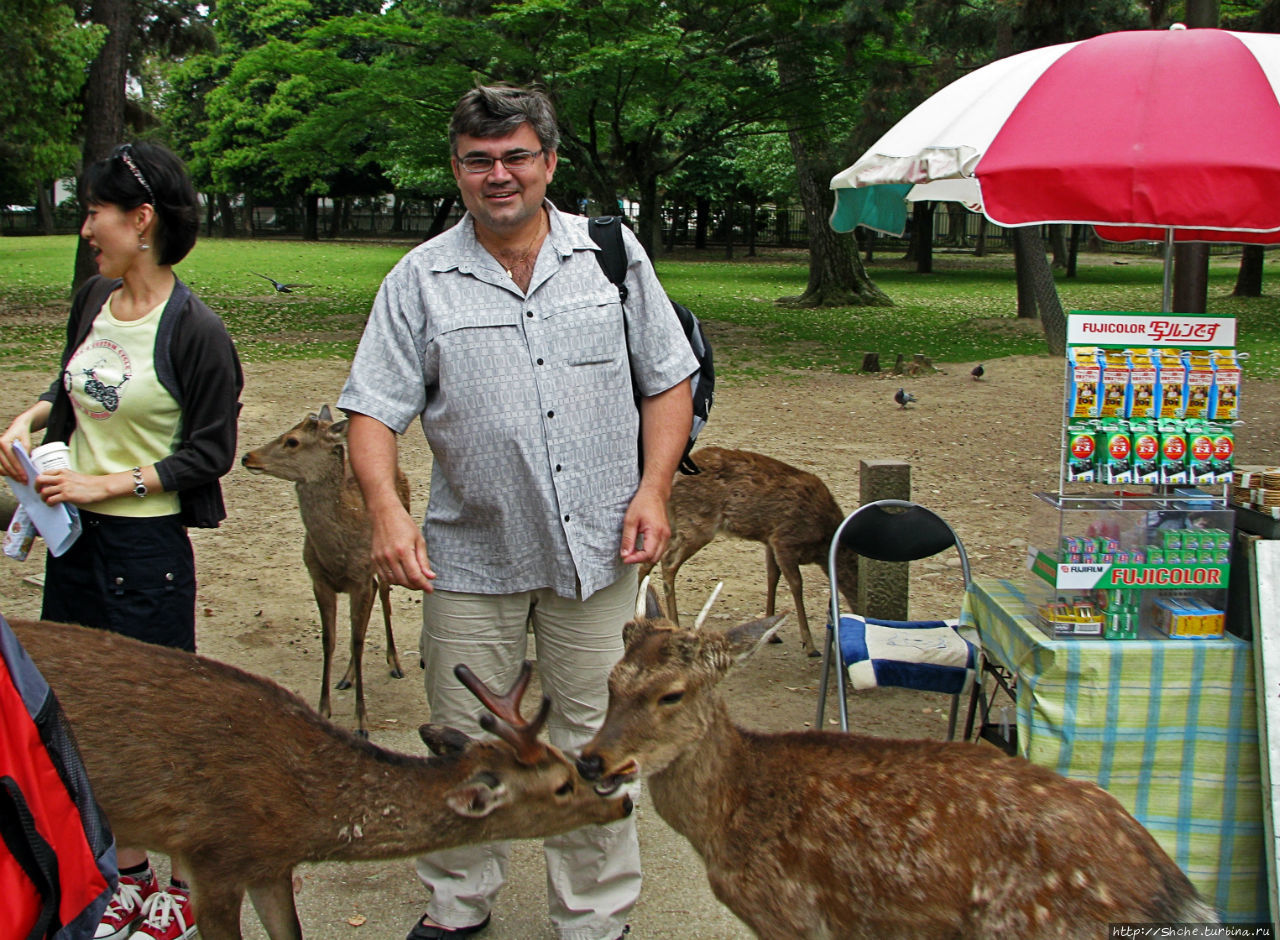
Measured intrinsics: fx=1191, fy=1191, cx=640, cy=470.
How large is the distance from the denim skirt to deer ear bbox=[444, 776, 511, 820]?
0.97 metres

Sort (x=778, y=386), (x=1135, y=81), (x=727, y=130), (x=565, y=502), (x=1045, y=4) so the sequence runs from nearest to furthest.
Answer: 1. (x=565, y=502)
2. (x=1135, y=81)
3. (x=778, y=386)
4. (x=1045, y=4)
5. (x=727, y=130)

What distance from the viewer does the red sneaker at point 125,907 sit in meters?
3.23

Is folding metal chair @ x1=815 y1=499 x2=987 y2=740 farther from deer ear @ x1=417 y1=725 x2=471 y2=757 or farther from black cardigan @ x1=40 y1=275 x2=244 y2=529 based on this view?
black cardigan @ x1=40 y1=275 x2=244 y2=529

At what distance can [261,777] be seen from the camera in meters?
2.90

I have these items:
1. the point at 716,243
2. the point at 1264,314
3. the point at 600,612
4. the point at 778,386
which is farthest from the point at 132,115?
the point at 716,243

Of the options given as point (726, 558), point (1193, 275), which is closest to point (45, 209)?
point (726, 558)

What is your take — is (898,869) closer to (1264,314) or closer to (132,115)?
(1264,314)

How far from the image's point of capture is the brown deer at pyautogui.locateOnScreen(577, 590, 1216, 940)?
2.61 meters

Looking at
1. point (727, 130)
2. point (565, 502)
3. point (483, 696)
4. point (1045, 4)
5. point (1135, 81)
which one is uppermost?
point (1045, 4)

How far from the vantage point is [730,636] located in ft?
10.3

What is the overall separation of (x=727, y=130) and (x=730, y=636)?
56.2 ft

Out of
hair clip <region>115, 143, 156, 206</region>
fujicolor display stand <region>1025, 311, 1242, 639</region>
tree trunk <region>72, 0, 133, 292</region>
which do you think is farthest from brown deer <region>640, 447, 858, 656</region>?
tree trunk <region>72, 0, 133, 292</region>

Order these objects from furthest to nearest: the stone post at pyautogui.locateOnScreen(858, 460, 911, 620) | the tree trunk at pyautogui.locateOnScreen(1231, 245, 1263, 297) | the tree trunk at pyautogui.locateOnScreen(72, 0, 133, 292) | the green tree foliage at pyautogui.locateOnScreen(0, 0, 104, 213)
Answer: the tree trunk at pyautogui.locateOnScreen(1231, 245, 1263, 297)
the tree trunk at pyautogui.locateOnScreen(72, 0, 133, 292)
the green tree foliage at pyautogui.locateOnScreen(0, 0, 104, 213)
the stone post at pyautogui.locateOnScreen(858, 460, 911, 620)

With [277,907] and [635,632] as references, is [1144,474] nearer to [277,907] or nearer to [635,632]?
[635,632]
